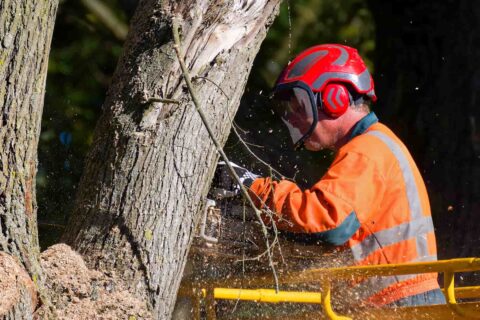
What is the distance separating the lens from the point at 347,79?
4023 millimetres

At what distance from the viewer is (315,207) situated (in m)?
3.51

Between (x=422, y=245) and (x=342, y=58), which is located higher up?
(x=342, y=58)

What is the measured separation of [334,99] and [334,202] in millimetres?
676

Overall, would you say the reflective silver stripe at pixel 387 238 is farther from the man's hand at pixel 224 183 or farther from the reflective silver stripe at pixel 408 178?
the man's hand at pixel 224 183

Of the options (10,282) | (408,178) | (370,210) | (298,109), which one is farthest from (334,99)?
(10,282)

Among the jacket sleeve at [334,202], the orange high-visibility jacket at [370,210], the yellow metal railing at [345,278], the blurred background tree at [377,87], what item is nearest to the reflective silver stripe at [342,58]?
the orange high-visibility jacket at [370,210]

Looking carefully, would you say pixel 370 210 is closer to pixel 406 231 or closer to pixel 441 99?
pixel 406 231

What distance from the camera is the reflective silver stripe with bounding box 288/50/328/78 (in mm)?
4059

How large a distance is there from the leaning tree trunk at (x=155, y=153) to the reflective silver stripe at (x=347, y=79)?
43.7 inches

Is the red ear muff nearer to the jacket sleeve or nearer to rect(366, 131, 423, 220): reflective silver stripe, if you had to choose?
rect(366, 131, 423, 220): reflective silver stripe

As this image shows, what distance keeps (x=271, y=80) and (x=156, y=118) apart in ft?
12.5

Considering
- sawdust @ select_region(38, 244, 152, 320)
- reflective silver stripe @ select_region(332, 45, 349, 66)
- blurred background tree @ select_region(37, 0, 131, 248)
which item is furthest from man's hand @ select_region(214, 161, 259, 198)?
blurred background tree @ select_region(37, 0, 131, 248)

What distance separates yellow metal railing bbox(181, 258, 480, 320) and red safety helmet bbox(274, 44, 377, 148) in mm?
854

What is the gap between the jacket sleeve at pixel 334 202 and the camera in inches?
138
